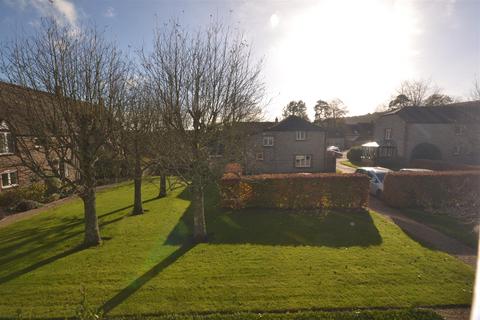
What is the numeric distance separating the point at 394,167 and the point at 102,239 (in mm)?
31823

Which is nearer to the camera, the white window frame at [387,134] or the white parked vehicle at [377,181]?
the white parked vehicle at [377,181]

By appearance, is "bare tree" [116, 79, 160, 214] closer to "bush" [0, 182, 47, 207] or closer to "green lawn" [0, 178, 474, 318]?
"green lawn" [0, 178, 474, 318]

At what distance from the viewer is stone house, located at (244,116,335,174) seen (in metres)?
27.0

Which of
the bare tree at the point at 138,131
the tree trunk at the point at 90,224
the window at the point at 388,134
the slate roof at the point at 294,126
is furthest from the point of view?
the window at the point at 388,134

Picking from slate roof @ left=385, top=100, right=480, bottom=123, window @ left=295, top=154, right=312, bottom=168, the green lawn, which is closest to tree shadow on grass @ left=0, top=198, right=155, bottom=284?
the green lawn

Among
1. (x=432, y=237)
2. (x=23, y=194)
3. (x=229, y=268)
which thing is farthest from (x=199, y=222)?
(x=23, y=194)

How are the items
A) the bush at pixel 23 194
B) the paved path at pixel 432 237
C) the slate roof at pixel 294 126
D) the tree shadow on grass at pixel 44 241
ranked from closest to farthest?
the tree shadow on grass at pixel 44 241
the paved path at pixel 432 237
the bush at pixel 23 194
the slate roof at pixel 294 126

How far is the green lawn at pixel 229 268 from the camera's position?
18.0ft

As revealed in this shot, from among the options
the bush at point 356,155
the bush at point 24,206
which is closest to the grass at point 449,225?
the bush at point 24,206

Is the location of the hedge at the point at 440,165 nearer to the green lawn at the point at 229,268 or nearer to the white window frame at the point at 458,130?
the white window frame at the point at 458,130

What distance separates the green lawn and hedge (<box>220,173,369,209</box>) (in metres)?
1.31

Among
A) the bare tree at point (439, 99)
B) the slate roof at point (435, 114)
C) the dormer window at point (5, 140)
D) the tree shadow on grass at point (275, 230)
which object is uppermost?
the bare tree at point (439, 99)

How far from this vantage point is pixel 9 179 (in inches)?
663

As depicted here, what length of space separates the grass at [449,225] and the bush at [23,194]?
70.2 ft
